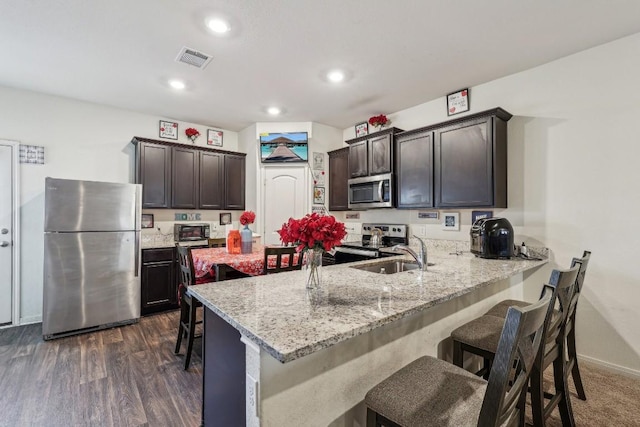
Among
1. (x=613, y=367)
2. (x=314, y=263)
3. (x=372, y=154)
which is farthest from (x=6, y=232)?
(x=613, y=367)

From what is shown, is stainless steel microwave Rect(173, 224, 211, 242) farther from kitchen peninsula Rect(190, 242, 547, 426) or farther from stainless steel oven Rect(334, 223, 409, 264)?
kitchen peninsula Rect(190, 242, 547, 426)

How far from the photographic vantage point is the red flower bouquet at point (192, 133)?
450 cm

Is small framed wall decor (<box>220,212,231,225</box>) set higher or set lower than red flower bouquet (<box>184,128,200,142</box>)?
lower

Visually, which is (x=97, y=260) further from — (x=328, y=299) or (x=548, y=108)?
(x=548, y=108)

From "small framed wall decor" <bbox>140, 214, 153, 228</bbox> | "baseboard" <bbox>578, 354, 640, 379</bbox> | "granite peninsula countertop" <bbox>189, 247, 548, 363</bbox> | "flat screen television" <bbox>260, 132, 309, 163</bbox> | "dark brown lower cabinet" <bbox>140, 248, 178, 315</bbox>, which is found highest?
"flat screen television" <bbox>260, 132, 309, 163</bbox>

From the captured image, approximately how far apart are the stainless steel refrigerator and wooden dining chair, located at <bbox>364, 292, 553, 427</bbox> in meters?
3.38

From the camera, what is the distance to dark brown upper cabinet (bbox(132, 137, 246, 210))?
3.98 meters

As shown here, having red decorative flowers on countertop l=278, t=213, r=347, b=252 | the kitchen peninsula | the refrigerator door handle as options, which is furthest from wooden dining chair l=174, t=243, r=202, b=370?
red decorative flowers on countertop l=278, t=213, r=347, b=252

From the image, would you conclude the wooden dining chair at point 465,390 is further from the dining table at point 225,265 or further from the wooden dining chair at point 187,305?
the wooden dining chair at point 187,305

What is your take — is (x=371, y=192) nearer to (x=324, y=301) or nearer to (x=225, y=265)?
(x=225, y=265)

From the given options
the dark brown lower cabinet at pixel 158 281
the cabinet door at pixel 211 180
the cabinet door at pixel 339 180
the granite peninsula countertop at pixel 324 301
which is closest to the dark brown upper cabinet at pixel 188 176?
the cabinet door at pixel 211 180

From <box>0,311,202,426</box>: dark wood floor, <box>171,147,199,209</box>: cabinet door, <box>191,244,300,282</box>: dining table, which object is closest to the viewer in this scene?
<box>0,311,202,426</box>: dark wood floor

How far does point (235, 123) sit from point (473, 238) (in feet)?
12.4

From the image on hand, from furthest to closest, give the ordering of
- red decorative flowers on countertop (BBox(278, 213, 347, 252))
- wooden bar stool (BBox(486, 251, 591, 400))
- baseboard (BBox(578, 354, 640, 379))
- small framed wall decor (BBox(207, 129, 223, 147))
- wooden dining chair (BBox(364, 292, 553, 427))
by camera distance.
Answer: small framed wall decor (BBox(207, 129, 223, 147)), baseboard (BBox(578, 354, 640, 379)), wooden bar stool (BBox(486, 251, 591, 400)), red decorative flowers on countertop (BBox(278, 213, 347, 252)), wooden dining chair (BBox(364, 292, 553, 427))
